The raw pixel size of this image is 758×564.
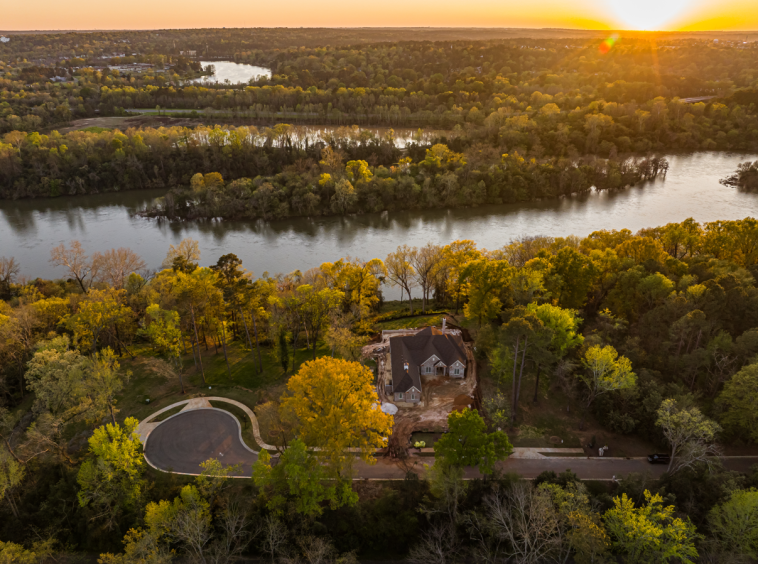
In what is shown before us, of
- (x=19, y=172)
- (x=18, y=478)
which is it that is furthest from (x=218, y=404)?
(x=19, y=172)

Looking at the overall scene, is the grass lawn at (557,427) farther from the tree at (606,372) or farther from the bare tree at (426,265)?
the bare tree at (426,265)

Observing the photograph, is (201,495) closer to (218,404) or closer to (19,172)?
(218,404)

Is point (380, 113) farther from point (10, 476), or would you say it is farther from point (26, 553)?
point (26, 553)

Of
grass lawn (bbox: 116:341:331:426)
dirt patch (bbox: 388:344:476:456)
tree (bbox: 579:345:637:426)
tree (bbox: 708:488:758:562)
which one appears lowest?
grass lawn (bbox: 116:341:331:426)

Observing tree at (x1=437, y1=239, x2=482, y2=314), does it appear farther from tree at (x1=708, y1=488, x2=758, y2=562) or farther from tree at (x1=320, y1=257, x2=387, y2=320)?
tree at (x1=708, y1=488, x2=758, y2=562)

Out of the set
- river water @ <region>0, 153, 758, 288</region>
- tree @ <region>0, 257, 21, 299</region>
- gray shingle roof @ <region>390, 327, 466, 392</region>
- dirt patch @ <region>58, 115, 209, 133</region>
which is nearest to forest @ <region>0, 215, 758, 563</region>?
gray shingle roof @ <region>390, 327, 466, 392</region>

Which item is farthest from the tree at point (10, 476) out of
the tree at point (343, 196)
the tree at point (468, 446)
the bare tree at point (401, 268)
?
the tree at point (343, 196)
